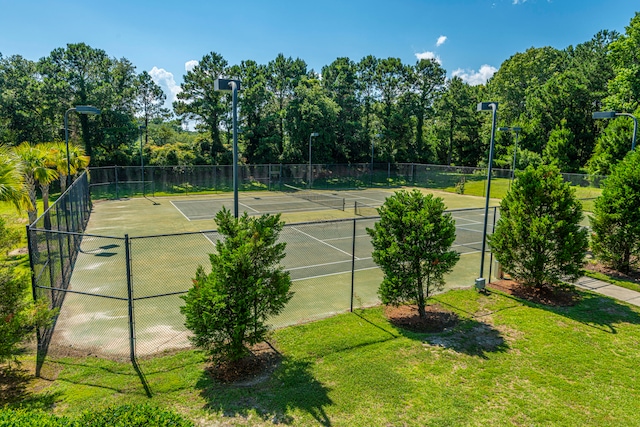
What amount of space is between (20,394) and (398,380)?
605 centimetres

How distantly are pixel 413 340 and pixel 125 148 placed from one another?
129 feet

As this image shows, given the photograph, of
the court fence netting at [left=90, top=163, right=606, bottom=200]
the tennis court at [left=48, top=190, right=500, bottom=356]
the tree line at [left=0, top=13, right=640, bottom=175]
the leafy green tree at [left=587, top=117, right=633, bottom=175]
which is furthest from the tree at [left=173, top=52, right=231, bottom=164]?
the leafy green tree at [left=587, top=117, right=633, bottom=175]

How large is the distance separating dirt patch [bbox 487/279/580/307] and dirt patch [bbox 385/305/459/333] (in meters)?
2.73

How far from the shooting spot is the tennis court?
28.6ft

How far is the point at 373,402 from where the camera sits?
20.0ft

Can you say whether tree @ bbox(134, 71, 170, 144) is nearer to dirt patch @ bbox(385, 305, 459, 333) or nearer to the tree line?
the tree line

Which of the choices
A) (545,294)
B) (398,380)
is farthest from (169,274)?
(545,294)

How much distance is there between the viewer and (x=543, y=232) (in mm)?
10258

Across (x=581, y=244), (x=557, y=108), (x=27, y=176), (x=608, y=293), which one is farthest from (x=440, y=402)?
(x=557, y=108)

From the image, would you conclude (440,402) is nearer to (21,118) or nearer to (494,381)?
(494,381)

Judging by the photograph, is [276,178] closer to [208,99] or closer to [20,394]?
[208,99]

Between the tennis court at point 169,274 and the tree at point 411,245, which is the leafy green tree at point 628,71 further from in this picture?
the tree at point 411,245

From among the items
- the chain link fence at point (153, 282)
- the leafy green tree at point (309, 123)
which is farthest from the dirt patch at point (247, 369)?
the leafy green tree at point (309, 123)

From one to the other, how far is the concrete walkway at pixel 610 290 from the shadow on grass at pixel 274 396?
369 inches
